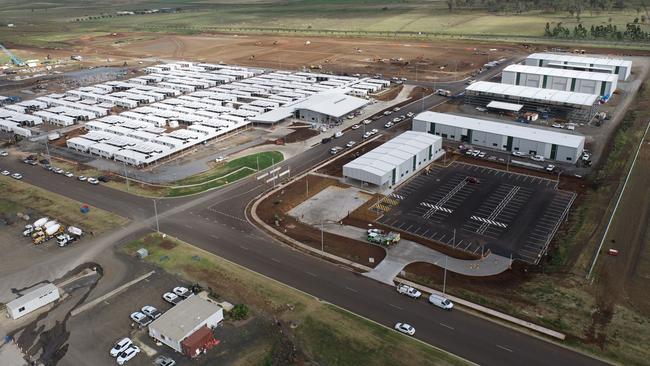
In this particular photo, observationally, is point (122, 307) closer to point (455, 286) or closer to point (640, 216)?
point (455, 286)

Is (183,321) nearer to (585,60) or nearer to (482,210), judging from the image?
(482,210)

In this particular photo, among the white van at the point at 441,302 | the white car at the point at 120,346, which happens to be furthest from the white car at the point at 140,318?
the white van at the point at 441,302

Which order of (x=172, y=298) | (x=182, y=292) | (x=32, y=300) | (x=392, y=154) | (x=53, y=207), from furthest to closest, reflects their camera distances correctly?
(x=392, y=154) < (x=53, y=207) < (x=182, y=292) < (x=172, y=298) < (x=32, y=300)

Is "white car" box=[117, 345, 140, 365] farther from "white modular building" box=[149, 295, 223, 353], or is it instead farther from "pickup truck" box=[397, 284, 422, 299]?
"pickup truck" box=[397, 284, 422, 299]

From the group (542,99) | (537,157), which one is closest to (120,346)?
(537,157)

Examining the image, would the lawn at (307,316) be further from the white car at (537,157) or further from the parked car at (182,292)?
the white car at (537,157)

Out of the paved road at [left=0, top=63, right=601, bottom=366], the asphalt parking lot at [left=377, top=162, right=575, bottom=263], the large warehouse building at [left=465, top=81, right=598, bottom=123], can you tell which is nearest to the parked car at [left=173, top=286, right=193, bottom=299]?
the paved road at [left=0, top=63, right=601, bottom=366]

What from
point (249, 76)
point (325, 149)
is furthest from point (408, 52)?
point (325, 149)
